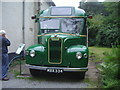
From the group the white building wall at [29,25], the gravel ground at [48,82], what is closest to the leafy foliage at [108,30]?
the white building wall at [29,25]

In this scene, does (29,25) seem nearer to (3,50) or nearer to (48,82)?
(3,50)

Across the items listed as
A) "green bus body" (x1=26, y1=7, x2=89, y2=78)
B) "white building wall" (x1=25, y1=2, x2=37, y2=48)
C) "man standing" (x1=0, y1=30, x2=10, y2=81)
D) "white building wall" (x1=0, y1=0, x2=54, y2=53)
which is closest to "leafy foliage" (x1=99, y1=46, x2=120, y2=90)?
"green bus body" (x1=26, y1=7, x2=89, y2=78)

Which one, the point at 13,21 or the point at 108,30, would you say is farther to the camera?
the point at 108,30

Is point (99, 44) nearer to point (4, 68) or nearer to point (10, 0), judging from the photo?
point (10, 0)

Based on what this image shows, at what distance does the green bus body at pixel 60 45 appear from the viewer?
6.76 m

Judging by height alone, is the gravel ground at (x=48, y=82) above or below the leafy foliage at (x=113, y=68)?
below

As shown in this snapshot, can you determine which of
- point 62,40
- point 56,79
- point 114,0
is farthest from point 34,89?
point 114,0

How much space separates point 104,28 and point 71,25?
18108mm

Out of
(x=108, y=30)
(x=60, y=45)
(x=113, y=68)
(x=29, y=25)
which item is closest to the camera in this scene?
(x=113, y=68)

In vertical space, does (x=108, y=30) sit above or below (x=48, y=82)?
above

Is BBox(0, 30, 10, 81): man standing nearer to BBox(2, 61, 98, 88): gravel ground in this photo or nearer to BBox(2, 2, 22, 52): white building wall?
BBox(2, 61, 98, 88): gravel ground

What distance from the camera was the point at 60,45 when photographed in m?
7.11

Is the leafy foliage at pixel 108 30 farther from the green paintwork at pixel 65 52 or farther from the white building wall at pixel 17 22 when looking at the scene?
the green paintwork at pixel 65 52

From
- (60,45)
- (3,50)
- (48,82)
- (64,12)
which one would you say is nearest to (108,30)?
(64,12)
